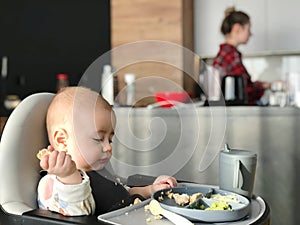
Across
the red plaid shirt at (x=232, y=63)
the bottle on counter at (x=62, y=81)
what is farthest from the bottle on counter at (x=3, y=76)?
the red plaid shirt at (x=232, y=63)

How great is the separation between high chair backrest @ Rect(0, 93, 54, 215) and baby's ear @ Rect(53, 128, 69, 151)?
3.2 inches

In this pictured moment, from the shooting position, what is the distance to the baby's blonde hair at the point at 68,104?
3.15 feet

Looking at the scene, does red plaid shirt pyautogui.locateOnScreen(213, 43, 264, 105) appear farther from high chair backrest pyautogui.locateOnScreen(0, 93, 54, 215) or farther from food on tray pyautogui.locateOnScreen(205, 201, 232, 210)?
food on tray pyautogui.locateOnScreen(205, 201, 232, 210)

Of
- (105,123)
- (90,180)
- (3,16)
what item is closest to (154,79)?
(105,123)

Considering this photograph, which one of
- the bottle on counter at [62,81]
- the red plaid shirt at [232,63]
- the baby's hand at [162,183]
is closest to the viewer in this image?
the baby's hand at [162,183]

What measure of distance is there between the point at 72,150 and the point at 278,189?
116 centimetres

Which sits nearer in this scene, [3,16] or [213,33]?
[3,16]

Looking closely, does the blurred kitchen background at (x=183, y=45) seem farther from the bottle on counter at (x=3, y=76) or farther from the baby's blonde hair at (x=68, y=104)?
the baby's blonde hair at (x=68, y=104)

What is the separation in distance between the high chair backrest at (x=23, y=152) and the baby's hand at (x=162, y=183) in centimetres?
27

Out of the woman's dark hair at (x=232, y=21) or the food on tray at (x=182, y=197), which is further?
the woman's dark hair at (x=232, y=21)

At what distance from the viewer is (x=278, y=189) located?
1881 mm

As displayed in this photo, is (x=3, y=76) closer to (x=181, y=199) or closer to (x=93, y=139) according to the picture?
(x=93, y=139)

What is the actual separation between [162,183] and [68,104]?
11.0 inches

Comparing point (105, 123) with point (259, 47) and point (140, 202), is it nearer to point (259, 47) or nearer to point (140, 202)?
point (140, 202)
